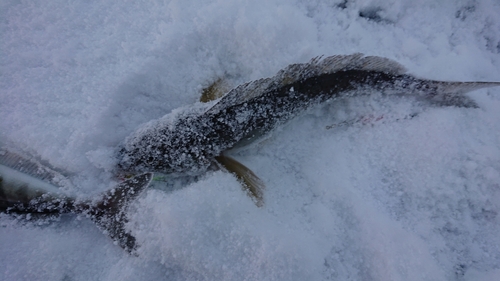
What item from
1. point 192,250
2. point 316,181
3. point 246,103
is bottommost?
point 316,181

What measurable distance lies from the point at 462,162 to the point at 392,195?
81cm

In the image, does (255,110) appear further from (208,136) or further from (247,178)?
(247,178)

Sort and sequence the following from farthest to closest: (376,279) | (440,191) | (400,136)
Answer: (400,136) → (440,191) → (376,279)

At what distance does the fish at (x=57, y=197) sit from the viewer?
2670mm

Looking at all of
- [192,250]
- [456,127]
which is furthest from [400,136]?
[192,250]

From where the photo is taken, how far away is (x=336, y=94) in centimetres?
299

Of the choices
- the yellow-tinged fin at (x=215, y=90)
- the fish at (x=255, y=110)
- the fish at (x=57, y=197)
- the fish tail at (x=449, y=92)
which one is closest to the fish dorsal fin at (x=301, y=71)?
the fish at (x=255, y=110)

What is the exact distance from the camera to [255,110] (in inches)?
110

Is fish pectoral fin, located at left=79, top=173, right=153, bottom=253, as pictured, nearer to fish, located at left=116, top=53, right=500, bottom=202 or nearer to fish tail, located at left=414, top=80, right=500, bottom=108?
fish, located at left=116, top=53, right=500, bottom=202

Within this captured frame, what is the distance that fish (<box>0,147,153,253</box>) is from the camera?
2670 mm

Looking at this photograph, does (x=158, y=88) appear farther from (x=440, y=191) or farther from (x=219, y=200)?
(x=440, y=191)

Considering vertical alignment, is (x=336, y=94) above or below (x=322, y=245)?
above

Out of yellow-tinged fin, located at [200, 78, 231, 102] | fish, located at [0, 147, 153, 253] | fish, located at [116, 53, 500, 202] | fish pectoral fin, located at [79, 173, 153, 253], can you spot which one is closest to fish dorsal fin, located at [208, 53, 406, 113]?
fish, located at [116, 53, 500, 202]

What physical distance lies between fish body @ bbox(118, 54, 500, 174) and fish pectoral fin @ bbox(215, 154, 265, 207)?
5.5 inches
